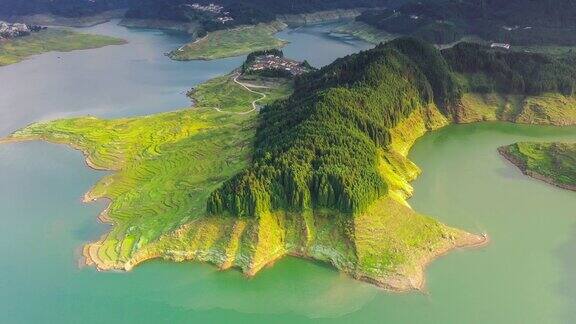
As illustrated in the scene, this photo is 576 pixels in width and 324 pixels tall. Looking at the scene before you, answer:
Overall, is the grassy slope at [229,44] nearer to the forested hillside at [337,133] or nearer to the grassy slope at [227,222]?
the forested hillside at [337,133]

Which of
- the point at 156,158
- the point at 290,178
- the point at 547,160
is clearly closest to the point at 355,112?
the point at 290,178

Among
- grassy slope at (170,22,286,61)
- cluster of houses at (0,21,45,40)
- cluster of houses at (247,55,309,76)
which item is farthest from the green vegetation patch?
cluster of houses at (0,21,45,40)

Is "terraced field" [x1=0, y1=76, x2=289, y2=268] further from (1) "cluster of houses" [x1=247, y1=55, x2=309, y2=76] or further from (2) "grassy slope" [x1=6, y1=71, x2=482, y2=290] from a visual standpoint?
(1) "cluster of houses" [x1=247, y1=55, x2=309, y2=76]

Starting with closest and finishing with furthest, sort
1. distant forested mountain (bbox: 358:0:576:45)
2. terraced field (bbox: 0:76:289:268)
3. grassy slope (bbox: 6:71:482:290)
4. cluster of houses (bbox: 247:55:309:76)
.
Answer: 1. grassy slope (bbox: 6:71:482:290)
2. terraced field (bbox: 0:76:289:268)
3. cluster of houses (bbox: 247:55:309:76)
4. distant forested mountain (bbox: 358:0:576:45)

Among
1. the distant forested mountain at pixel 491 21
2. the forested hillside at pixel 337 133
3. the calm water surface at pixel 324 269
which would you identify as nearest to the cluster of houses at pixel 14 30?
the calm water surface at pixel 324 269

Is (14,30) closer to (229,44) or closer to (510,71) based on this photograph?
(229,44)
